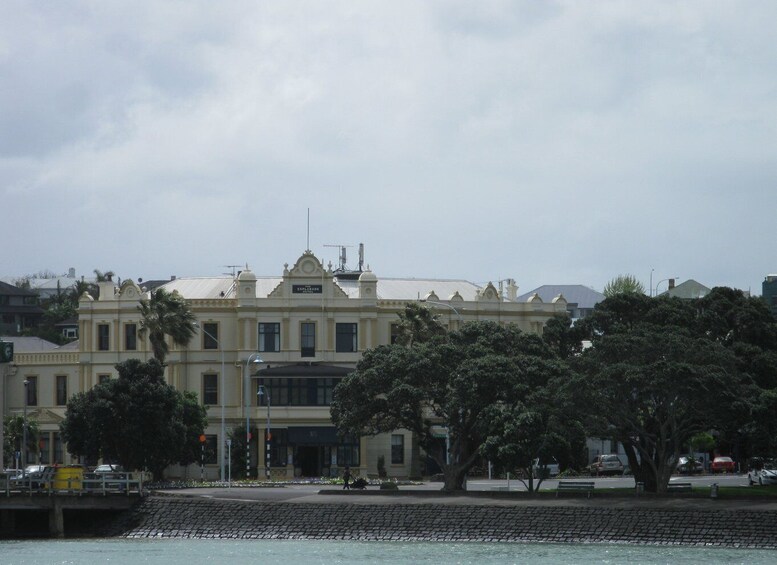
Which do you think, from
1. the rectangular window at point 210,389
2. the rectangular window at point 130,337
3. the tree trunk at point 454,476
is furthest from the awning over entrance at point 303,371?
the tree trunk at point 454,476

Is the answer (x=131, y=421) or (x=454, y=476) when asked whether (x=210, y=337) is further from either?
(x=454, y=476)

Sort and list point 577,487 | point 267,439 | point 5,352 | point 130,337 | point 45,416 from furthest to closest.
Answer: point 45,416 < point 130,337 < point 267,439 < point 5,352 < point 577,487

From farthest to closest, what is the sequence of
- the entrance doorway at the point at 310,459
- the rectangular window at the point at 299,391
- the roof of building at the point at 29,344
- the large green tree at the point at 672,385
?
the roof of building at the point at 29,344 → the rectangular window at the point at 299,391 → the entrance doorway at the point at 310,459 → the large green tree at the point at 672,385

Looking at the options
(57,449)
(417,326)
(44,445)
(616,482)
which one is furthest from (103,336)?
(616,482)

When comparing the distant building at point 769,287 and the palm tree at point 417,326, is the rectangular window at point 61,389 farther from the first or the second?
the distant building at point 769,287

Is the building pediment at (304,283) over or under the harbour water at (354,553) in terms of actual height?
over

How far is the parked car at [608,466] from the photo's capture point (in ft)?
300

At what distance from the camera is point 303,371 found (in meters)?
95.2

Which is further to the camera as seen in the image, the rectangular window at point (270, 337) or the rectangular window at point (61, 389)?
the rectangular window at point (61, 389)

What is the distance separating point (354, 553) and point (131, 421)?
29.5m

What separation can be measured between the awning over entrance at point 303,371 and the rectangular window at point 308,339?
3.44ft

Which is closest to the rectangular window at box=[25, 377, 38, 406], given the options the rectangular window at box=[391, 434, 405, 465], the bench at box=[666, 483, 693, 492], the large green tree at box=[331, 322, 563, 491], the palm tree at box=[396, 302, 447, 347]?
the rectangular window at box=[391, 434, 405, 465]

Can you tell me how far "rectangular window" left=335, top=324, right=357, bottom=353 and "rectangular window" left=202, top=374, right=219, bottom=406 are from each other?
797 cm

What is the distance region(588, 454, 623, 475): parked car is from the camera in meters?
91.4
